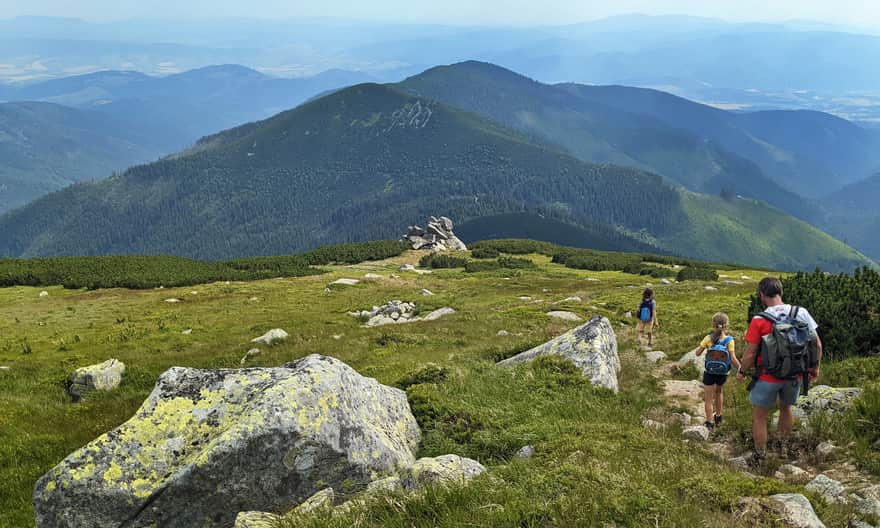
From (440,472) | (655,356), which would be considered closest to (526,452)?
(440,472)

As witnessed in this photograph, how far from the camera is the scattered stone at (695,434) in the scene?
38.3ft

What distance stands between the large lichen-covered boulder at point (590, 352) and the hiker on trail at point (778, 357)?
514 centimetres

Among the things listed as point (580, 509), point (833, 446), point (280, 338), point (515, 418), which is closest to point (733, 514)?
point (580, 509)

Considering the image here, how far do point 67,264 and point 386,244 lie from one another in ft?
181

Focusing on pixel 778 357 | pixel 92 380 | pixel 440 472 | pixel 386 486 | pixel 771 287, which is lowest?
pixel 92 380

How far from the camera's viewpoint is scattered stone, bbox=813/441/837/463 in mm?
9828

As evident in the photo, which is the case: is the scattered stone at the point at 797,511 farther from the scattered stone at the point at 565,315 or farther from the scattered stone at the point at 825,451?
the scattered stone at the point at 565,315

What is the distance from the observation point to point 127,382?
20.0 meters

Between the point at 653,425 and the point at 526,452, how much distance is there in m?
4.40

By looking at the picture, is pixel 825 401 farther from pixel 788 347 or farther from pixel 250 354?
pixel 250 354

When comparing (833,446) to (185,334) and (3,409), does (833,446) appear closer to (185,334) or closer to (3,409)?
(3,409)

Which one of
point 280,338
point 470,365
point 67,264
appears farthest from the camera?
point 67,264

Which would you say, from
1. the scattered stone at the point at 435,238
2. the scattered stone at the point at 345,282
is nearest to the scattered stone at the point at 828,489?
the scattered stone at the point at 345,282

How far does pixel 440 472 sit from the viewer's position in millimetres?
8125
